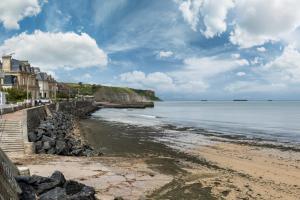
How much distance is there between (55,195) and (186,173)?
1114 centimetres

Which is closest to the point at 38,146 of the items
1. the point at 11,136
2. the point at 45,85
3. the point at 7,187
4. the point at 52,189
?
the point at 11,136

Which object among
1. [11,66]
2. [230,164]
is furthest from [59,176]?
[11,66]

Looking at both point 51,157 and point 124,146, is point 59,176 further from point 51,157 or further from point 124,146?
point 124,146

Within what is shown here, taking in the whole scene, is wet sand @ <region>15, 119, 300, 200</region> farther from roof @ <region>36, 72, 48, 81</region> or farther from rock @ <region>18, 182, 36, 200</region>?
roof @ <region>36, 72, 48, 81</region>

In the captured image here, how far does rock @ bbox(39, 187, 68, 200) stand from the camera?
12703 mm

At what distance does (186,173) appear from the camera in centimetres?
2228

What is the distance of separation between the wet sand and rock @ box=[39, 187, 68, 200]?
2902 millimetres

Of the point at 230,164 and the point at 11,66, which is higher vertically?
the point at 11,66

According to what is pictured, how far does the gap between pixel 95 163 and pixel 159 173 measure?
4.41 metres

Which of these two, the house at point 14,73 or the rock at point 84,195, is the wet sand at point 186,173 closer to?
the rock at point 84,195

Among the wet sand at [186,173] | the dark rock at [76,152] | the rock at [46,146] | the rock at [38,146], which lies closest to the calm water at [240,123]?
the wet sand at [186,173]

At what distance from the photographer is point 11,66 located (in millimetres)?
85625

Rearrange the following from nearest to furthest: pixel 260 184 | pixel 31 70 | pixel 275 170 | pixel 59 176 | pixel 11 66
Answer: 1. pixel 59 176
2. pixel 260 184
3. pixel 275 170
4. pixel 11 66
5. pixel 31 70

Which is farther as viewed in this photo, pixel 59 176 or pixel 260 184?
pixel 260 184
